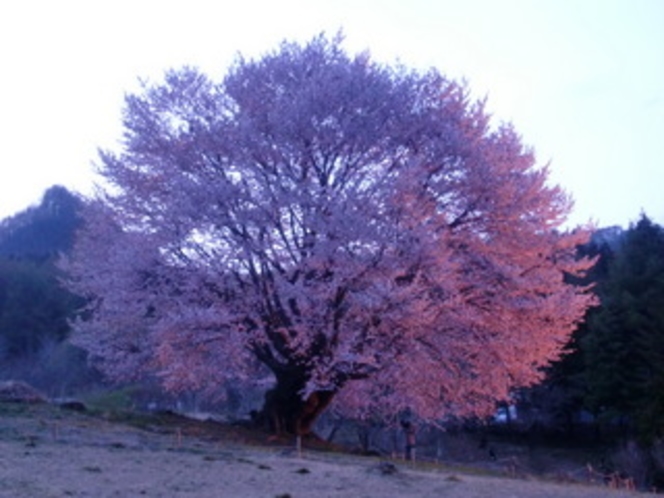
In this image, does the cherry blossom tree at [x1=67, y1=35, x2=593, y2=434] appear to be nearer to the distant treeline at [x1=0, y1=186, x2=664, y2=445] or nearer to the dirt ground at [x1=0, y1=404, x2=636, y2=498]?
the dirt ground at [x1=0, y1=404, x2=636, y2=498]

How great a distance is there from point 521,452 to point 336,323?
3011cm

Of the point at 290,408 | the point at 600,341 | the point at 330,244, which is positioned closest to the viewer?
the point at 330,244

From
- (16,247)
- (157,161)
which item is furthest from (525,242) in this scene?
(16,247)

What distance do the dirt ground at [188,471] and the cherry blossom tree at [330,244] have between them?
8.68ft

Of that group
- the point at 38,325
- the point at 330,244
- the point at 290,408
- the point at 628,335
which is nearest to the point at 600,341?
the point at 628,335

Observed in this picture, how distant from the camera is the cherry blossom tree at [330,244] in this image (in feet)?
65.0

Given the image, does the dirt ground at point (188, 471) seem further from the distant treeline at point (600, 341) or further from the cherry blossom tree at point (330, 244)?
the distant treeline at point (600, 341)

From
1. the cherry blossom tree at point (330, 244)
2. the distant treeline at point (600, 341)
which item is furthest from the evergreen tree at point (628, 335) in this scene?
the cherry blossom tree at point (330, 244)

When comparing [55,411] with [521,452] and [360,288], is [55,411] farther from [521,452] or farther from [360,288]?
[521,452]

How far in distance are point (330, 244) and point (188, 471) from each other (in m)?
6.87

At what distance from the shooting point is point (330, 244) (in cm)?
1934

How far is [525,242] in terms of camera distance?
21.6 metres

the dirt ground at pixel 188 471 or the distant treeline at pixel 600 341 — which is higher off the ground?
the distant treeline at pixel 600 341

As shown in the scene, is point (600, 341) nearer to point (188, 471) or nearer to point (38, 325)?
point (38, 325)
